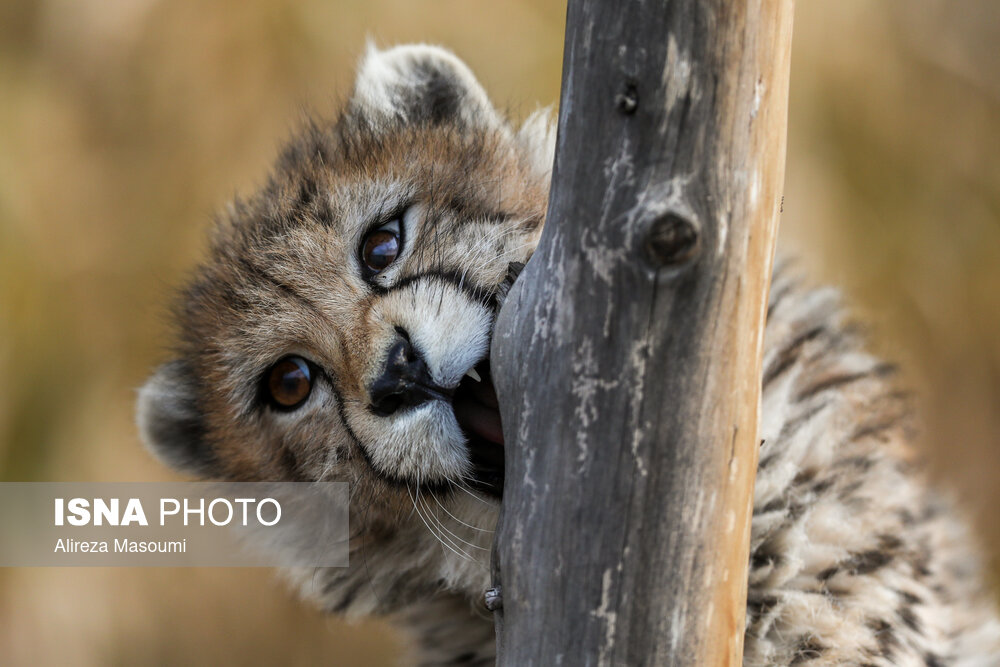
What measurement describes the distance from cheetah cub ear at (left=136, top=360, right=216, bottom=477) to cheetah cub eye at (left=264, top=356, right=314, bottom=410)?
534 millimetres

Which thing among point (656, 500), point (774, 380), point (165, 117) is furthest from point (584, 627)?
point (165, 117)

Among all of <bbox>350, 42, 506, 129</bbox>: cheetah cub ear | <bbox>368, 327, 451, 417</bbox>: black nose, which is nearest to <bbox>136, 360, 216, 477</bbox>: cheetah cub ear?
<bbox>350, 42, 506, 129</bbox>: cheetah cub ear

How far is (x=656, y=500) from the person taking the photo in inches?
53.8

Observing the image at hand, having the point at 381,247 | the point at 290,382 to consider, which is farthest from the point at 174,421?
the point at 381,247

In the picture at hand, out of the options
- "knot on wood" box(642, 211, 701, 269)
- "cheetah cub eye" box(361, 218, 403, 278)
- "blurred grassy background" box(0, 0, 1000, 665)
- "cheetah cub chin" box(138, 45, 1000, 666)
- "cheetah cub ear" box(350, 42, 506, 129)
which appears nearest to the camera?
"knot on wood" box(642, 211, 701, 269)

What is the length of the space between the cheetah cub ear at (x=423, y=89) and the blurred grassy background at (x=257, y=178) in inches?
103

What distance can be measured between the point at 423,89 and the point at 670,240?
1.63 meters

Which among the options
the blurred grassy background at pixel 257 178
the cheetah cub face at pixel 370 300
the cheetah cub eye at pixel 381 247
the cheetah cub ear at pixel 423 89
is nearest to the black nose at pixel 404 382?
the cheetah cub face at pixel 370 300

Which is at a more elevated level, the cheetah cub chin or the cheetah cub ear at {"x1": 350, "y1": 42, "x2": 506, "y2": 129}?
the cheetah cub ear at {"x1": 350, "y1": 42, "x2": 506, "y2": 129}

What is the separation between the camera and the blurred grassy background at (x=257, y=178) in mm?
5094

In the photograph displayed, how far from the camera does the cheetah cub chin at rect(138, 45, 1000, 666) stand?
1.90m

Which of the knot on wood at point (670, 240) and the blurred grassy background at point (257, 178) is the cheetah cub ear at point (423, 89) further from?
the blurred grassy background at point (257, 178)

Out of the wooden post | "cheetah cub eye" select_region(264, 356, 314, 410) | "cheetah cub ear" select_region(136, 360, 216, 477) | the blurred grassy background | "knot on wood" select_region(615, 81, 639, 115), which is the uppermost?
the blurred grassy background

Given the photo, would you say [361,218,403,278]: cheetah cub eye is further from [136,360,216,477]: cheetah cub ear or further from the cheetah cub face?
[136,360,216,477]: cheetah cub ear
